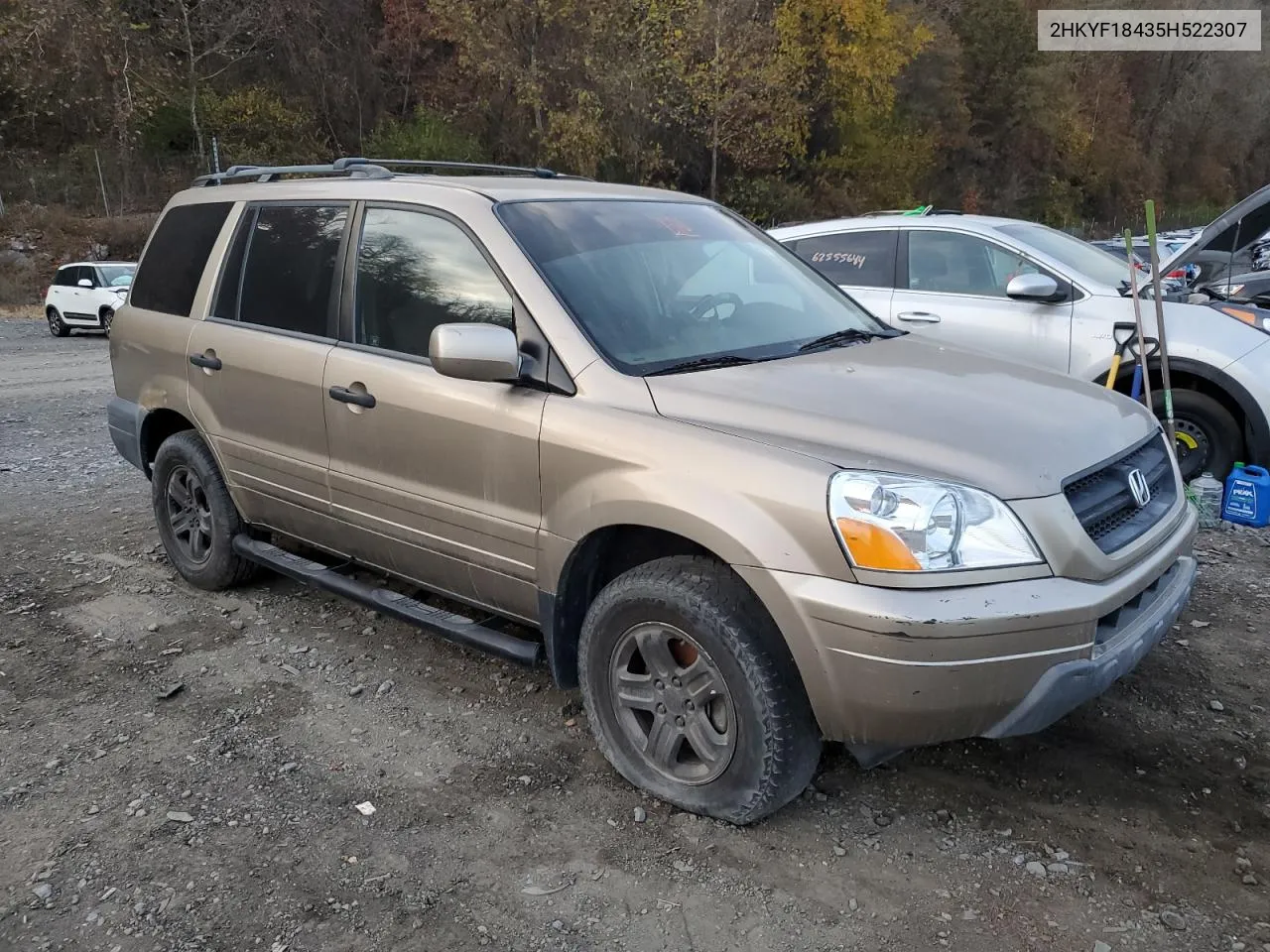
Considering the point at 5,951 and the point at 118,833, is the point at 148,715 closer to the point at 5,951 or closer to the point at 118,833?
the point at 118,833

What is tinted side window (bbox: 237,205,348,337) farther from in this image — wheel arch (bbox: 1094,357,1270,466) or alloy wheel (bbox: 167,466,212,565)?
wheel arch (bbox: 1094,357,1270,466)

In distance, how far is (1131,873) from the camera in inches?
107

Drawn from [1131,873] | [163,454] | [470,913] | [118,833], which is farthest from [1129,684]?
[163,454]

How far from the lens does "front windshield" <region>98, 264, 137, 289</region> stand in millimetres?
19734

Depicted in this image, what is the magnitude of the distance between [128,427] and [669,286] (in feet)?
10.3

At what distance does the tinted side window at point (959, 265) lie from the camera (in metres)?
6.55

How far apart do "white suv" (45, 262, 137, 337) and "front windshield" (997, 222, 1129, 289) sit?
57.7 feet

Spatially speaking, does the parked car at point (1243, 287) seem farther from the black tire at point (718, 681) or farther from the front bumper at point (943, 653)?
the black tire at point (718, 681)

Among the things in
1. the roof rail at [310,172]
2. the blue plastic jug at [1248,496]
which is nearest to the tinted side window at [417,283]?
the roof rail at [310,172]

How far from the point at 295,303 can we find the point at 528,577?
1673mm

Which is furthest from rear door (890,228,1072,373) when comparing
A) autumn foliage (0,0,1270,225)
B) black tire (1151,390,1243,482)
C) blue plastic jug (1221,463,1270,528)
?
autumn foliage (0,0,1270,225)

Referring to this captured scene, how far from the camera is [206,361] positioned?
4.44 metres

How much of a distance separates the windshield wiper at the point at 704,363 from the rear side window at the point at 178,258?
2546 millimetres

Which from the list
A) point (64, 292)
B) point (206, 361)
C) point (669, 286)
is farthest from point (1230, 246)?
point (64, 292)
